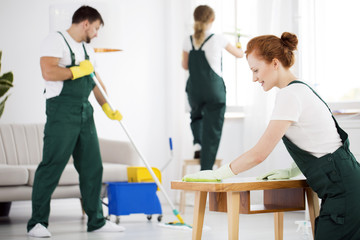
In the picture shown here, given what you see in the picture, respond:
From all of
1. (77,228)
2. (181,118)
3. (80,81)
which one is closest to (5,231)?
(77,228)

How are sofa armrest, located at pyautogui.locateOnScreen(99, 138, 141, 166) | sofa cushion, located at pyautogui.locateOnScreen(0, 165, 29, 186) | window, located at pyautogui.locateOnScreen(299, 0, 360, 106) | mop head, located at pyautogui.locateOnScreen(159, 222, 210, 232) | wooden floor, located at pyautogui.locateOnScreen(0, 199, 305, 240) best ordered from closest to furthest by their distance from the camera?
wooden floor, located at pyautogui.locateOnScreen(0, 199, 305, 240), mop head, located at pyautogui.locateOnScreen(159, 222, 210, 232), sofa cushion, located at pyautogui.locateOnScreen(0, 165, 29, 186), window, located at pyautogui.locateOnScreen(299, 0, 360, 106), sofa armrest, located at pyautogui.locateOnScreen(99, 138, 141, 166)

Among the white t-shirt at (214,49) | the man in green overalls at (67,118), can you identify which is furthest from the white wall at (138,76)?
the man in green overalls at (67,118)

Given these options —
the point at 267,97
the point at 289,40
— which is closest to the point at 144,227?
the point at 267,97

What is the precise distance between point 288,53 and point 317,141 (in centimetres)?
31

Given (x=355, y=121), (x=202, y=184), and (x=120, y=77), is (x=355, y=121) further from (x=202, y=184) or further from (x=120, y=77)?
(x=120, y=77)

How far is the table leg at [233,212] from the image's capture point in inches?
69.8

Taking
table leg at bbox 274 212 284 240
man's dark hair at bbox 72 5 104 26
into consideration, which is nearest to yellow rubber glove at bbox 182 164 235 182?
table leg at bbox 274 212 284 240

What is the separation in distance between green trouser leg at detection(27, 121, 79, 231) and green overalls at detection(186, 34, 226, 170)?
118cm

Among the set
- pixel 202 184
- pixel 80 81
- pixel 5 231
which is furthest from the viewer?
pixel 5 231

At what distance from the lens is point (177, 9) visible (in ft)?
18.5

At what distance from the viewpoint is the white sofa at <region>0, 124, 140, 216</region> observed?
13.1 ft

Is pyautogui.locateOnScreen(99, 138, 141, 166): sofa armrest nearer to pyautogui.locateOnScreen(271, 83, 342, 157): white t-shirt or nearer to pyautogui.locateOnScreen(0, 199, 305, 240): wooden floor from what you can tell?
pyautogui.locateOnScreen(0, 199, 305, 240): wooden floor

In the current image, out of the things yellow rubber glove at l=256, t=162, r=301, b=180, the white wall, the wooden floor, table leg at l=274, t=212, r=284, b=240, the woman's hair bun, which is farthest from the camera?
the white wall

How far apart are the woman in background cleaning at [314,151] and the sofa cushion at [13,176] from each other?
2387 millimetres
